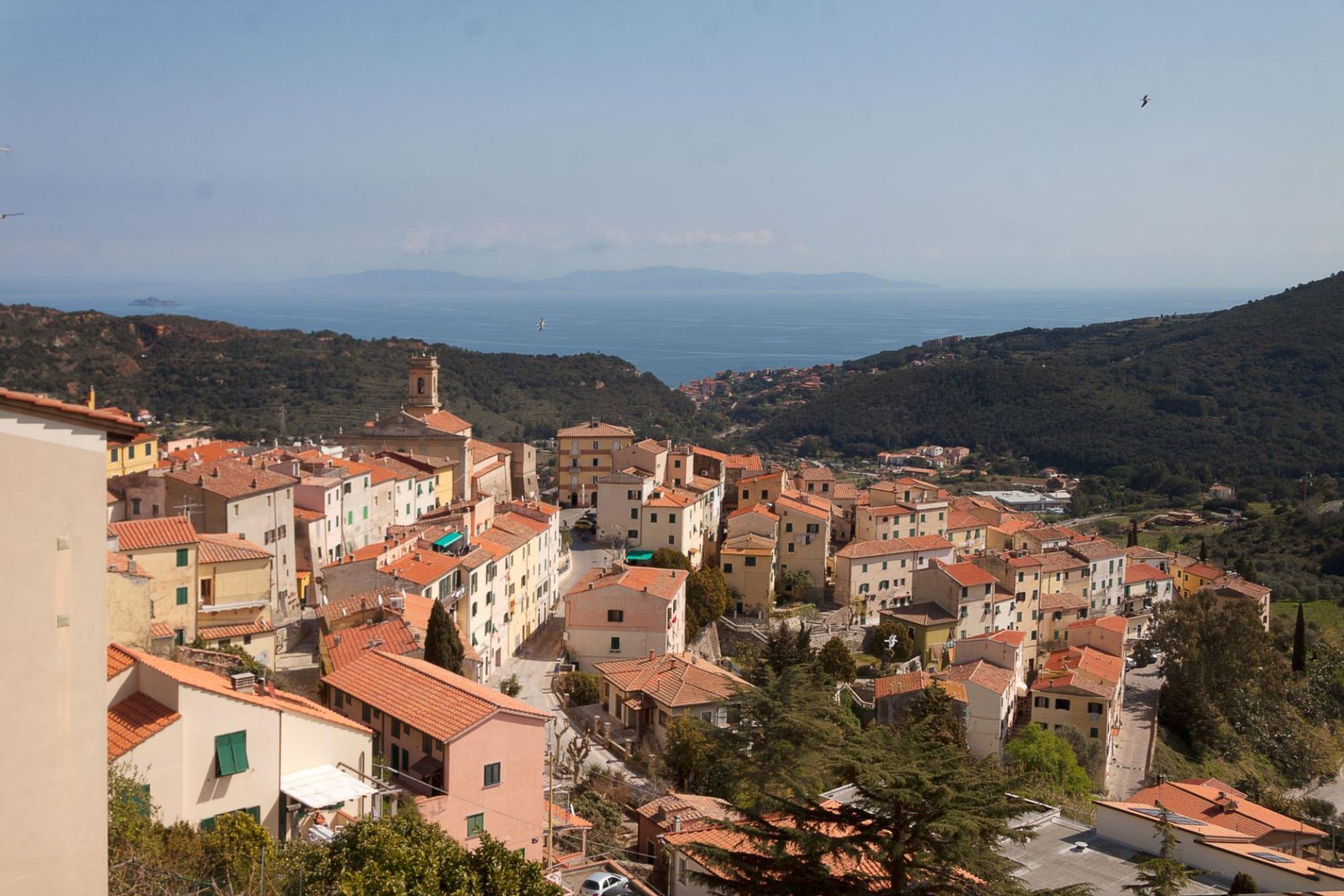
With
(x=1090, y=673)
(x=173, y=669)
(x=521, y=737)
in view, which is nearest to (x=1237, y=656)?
(x=1090, y=673)

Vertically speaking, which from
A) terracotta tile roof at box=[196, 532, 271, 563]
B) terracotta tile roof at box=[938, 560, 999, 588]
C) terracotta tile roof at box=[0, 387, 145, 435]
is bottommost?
terracotta tile roof at box=[938, 560, 999, 588]

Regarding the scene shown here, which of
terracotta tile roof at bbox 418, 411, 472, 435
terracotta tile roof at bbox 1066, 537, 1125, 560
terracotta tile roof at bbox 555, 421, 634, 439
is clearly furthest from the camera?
terracotta tile roof at bbox 555, 421, 634, 439

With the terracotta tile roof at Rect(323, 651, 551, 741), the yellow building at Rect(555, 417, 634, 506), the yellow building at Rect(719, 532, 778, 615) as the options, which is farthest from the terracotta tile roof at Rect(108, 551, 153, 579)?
the yellow building at Rect(555, 417, 634, 506)

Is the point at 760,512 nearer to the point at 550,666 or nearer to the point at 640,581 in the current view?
the point at 640,581

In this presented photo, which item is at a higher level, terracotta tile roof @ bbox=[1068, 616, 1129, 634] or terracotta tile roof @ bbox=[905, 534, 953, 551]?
terracotta tile roof @ bbox=[905, 534, 953, 551]

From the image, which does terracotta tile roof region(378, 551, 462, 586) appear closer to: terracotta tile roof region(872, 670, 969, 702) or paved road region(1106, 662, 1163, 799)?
terracotta tile roof region(872, 670, 969, 702)

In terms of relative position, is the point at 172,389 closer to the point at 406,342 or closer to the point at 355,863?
the point at 406,342
